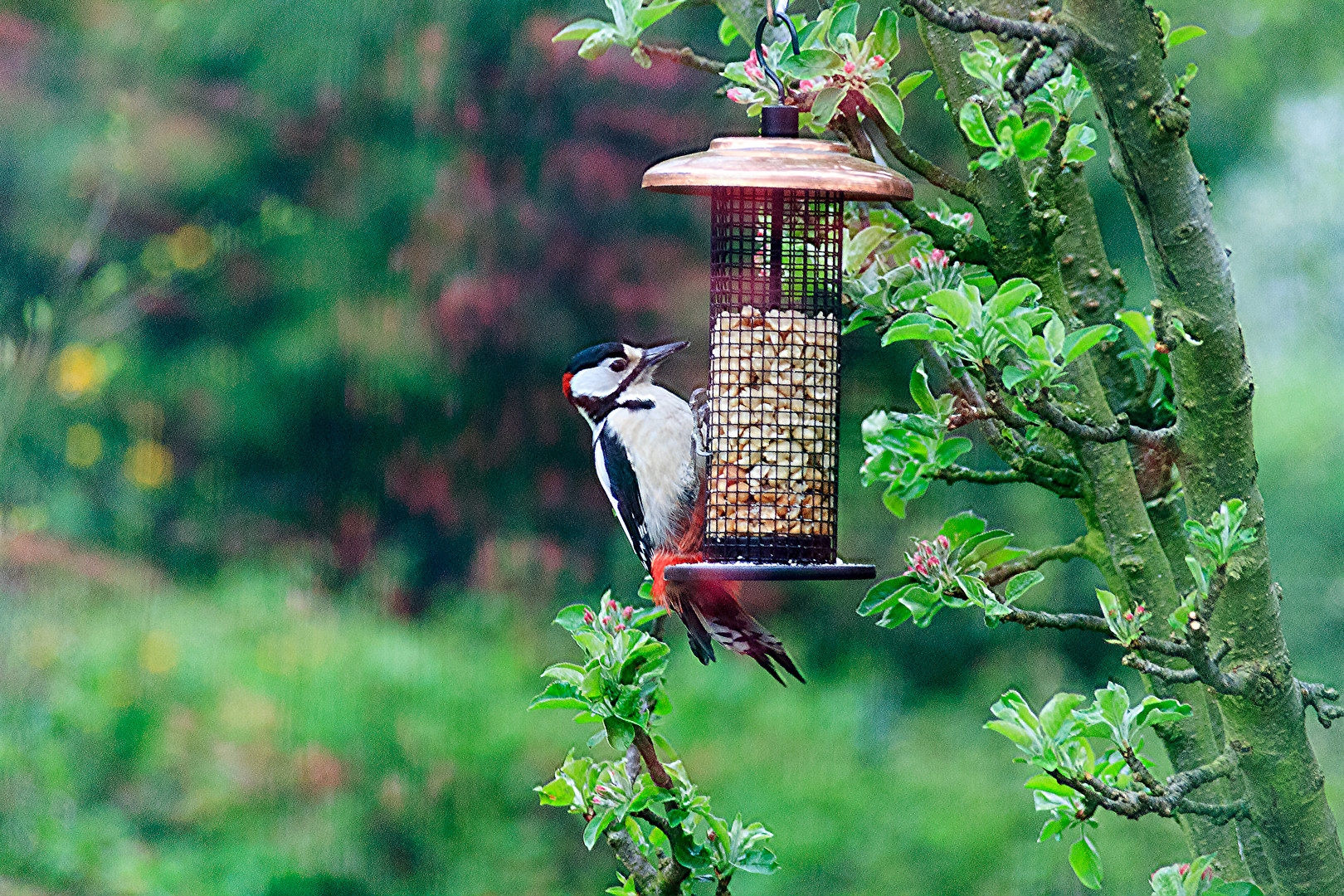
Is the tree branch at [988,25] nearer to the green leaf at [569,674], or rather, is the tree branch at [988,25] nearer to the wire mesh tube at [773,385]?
the wire mesh tube at [773,385]

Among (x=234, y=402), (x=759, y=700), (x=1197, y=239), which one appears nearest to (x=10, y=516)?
(x=234, y=402)

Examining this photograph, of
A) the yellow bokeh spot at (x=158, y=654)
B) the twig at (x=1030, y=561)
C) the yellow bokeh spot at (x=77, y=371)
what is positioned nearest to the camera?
the twig at (x=1030, y=561)

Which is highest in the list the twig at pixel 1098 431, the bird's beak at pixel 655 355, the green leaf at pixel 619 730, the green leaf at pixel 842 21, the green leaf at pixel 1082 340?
the green leaf at pixel 842 21

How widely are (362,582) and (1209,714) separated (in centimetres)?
251

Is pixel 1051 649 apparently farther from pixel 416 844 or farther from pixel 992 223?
pixel 992 223

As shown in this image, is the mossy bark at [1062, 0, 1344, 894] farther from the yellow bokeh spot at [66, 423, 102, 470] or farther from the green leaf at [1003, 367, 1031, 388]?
the yellow bokeh spot at [66, 423, 102, 470]

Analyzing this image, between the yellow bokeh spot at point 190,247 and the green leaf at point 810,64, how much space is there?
271 centimetres

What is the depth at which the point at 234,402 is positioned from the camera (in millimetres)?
3598

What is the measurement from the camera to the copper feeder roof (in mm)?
1213

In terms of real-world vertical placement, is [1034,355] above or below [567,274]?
below

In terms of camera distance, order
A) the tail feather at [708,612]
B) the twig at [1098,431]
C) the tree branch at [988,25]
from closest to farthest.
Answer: the tree branch at [988,25] < the twig at [1098,431] < the tail feather at [708,612]

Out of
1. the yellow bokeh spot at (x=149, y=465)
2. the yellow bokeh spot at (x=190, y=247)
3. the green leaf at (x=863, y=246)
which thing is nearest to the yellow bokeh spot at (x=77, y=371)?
the yellow bokeh spot at (x=149, y=465)

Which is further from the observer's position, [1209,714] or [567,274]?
[567,274]

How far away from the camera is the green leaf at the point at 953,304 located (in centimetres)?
115
